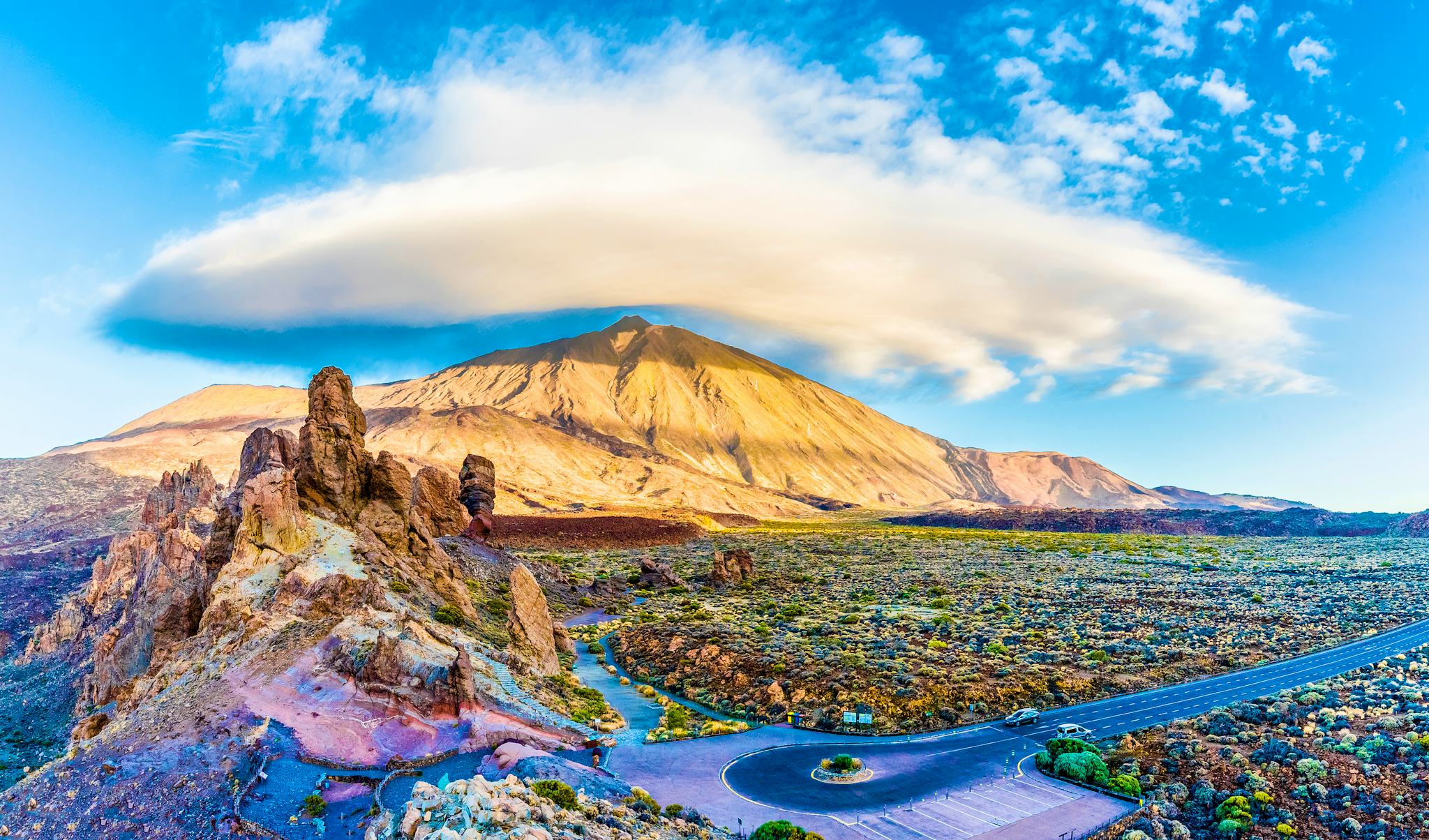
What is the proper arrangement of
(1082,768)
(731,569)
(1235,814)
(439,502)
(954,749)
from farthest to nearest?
(731,569), (439,502), (954,749), (1082,768), (1235,814)

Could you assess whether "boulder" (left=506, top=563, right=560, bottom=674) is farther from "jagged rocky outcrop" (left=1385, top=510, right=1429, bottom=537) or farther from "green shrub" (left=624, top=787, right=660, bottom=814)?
"jagged rocky outcrop" (left=1385, top=510, right=1429, bottom=537)

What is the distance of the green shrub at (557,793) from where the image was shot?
23234mm

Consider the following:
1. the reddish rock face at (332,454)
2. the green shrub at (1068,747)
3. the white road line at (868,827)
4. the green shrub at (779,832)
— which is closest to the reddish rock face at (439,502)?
the reddish rock face at (332,454)

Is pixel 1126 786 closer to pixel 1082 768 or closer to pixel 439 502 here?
pixel 1082 768

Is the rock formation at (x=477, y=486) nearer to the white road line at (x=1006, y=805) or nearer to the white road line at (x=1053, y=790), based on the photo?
the white road line at (x=1006, y=805)

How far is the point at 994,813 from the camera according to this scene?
29.8 metres

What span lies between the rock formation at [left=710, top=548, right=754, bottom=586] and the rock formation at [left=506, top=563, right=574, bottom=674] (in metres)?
41.1

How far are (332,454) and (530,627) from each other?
55.5 feet

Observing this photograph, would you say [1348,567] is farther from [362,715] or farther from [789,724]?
[362,715]

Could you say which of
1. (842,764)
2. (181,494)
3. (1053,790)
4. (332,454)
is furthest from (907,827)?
(181,494)

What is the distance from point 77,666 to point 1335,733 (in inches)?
2884

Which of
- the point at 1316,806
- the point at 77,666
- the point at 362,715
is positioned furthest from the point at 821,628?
the point at 77,666

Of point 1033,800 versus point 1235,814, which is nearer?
point 1235,814

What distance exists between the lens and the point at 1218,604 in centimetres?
7500
